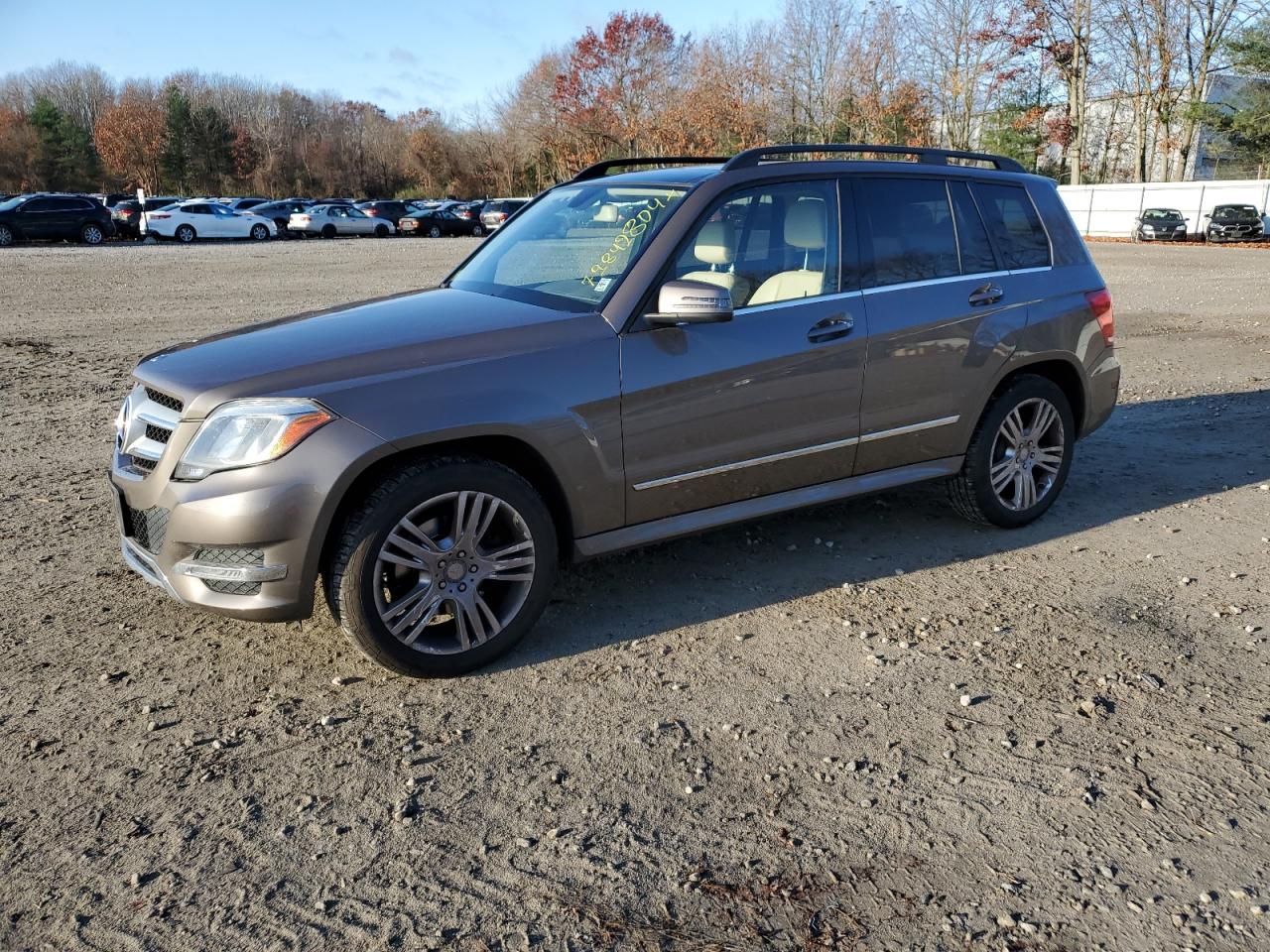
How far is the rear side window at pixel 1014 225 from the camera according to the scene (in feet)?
17.8

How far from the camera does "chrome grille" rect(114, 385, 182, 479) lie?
150 inches

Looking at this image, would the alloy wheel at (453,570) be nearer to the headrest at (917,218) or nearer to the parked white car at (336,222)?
the headrest at (917,218)

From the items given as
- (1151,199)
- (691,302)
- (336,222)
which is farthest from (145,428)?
(1151,199)

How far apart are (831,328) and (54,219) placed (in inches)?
1487

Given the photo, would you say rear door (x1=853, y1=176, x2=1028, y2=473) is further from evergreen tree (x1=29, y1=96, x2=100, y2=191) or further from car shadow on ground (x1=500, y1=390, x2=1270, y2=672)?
evergreen tree (x1=29, y1=96, x2=100, y2=191)

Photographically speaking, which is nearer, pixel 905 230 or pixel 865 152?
pixel 905 230

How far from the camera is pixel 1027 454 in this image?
220 inches

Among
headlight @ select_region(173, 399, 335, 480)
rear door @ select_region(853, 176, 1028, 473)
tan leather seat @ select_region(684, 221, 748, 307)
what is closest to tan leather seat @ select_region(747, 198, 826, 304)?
tan leather seat @ select_region(684, 221, 748, 307)

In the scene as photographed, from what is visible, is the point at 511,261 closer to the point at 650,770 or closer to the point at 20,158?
the point at 650,770

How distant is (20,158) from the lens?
76625mm

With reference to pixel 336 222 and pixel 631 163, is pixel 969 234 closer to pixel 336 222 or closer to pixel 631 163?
pixel 631 163

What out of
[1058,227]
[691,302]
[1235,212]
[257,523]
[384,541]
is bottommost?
[1235,212]

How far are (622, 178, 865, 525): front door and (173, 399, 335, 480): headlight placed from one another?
122 cm

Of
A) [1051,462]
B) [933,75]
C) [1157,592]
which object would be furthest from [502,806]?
[933,75]
